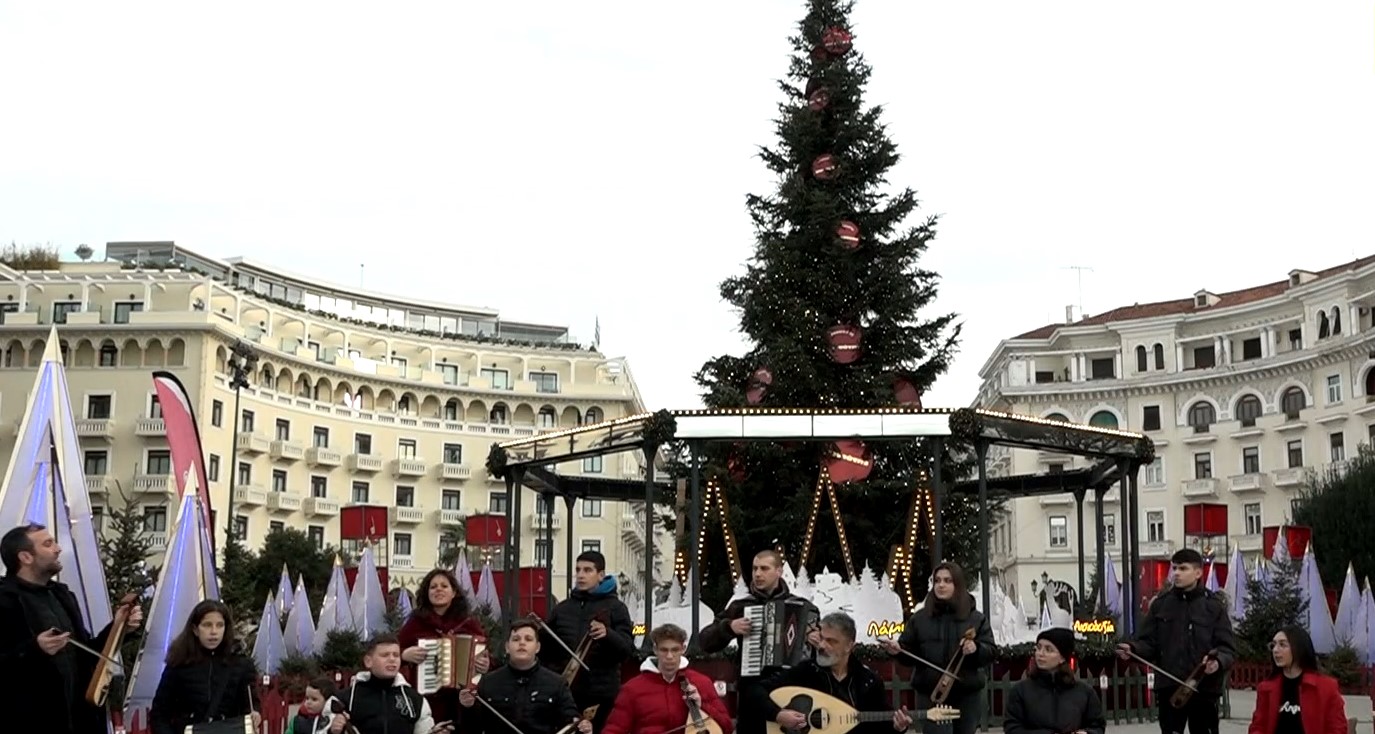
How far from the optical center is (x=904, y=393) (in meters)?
27.1

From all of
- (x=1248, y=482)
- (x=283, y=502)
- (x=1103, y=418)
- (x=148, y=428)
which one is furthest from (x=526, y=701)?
(x=1103, y=418)

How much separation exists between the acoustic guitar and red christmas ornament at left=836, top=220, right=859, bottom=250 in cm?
2051

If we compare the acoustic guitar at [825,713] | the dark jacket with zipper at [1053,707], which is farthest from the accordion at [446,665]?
the dark jacket with zipper at [1053,707]

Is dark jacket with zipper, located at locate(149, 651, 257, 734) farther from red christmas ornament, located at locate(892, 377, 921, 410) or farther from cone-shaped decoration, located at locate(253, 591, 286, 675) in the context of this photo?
red christmas ornament, located at locate(892, 377, 921, 410)

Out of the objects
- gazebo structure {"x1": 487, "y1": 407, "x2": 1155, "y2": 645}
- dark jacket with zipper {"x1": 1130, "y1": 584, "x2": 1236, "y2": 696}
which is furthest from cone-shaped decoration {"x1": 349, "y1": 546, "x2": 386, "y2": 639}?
dark jacket with zipper {"x1": 1130, "y1": 584, "x2": 1236, "y2": 696}

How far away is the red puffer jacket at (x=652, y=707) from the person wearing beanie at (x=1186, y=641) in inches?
152

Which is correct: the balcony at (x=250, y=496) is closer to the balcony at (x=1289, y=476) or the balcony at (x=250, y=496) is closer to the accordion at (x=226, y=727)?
the balcony at (x=1289, y=476)

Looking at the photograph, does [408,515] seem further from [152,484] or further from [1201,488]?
[1201,488]

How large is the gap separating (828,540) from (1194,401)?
4891 centimetres

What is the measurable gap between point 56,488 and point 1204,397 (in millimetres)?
65669

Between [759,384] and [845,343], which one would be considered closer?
[759,384]

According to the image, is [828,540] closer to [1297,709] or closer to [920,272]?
[920,272]

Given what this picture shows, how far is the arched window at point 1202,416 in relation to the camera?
70125 mm

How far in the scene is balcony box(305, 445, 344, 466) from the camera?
6969cm
